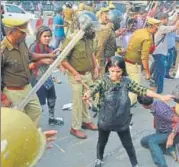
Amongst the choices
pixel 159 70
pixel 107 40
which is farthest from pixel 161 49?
pixel 107 40

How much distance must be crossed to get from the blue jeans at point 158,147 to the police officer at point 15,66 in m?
1.44

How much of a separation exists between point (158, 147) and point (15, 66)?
6.51 feet

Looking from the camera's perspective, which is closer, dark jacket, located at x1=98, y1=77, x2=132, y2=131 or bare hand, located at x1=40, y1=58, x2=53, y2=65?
dark jacket, located at x1=98, y1=77, x2=132, y2=131

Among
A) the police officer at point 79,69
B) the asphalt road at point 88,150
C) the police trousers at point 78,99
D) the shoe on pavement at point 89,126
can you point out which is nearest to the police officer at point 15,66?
the asphalt road at point 88,150

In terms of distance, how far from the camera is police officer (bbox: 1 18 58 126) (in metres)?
4.21

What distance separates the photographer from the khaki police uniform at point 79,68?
5.37 metres

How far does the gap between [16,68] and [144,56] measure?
2.58 metres

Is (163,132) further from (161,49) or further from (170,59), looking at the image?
(170,59)

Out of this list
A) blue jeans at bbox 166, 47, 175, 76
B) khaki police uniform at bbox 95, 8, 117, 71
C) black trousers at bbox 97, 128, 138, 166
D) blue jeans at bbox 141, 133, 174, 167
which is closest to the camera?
black trousers at bbox 97, 128, 138, 166

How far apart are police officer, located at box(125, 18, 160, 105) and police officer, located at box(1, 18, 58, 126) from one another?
2.19m

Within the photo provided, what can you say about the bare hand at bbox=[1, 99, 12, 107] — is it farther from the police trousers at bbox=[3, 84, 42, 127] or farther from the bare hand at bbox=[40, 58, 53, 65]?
the bare hand at bbox=[40, 58, 53, 65]

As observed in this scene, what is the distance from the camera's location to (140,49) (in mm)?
6457

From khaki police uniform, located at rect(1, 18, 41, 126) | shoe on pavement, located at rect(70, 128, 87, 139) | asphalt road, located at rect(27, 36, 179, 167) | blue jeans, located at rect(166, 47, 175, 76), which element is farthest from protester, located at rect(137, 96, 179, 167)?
blue jeans, located at rect(166, 47, 175, 76)

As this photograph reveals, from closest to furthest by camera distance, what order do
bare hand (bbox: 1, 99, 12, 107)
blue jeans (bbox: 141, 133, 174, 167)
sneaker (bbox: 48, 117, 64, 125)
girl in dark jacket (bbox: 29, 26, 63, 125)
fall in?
bare hand (bbox: 1, 99, 12, 107), blue jeans (bbox: 141, 133, 174, 167), girl in dark jacket (bbox: 29, 26, 63, 125), sneaker (bbox: 48, 117, 64, 125)
